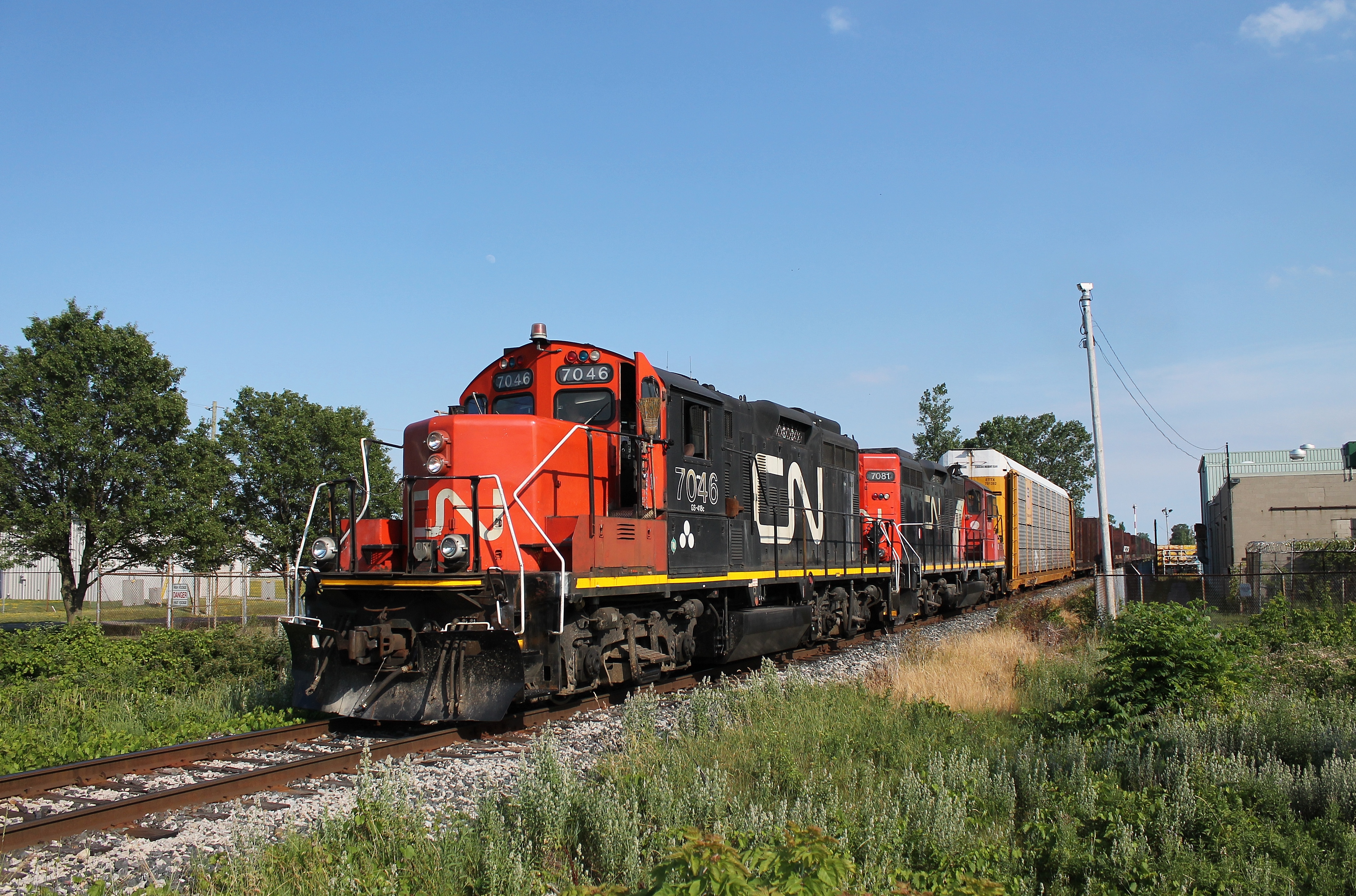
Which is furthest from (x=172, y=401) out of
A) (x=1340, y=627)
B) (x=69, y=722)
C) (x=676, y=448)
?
(x=1340, y=627)

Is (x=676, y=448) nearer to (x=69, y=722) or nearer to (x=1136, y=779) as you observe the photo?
(x=1136, y=779)

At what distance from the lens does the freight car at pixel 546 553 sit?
7.95m

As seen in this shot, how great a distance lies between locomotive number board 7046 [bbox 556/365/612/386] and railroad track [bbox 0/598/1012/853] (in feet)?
11.3

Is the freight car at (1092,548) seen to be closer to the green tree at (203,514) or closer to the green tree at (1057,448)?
the green tree at (1057,448)

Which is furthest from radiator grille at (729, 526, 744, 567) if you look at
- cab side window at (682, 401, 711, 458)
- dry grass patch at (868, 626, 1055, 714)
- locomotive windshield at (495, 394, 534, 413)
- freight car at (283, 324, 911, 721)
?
locomotive windshield at (495, 394, 534, 413)

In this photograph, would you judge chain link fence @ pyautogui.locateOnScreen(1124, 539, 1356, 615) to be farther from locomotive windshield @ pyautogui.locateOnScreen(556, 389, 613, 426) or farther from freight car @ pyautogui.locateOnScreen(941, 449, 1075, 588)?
locomotive windshield @ pyautogui.locateOnScreen(556, 389, 613, 426)

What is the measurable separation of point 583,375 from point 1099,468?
1293cm

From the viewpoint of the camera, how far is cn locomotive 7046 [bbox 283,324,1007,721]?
313 inches

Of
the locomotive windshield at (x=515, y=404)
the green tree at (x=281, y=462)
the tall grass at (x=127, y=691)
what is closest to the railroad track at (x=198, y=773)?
the tall grass at (x=127, y=691)

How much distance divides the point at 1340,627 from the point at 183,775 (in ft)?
52.5

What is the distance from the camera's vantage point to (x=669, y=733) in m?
7.74

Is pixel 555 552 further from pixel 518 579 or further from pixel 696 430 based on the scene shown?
pixel 696 430

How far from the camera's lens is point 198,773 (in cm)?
686

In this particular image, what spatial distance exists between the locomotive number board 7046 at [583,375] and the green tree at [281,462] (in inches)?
559
